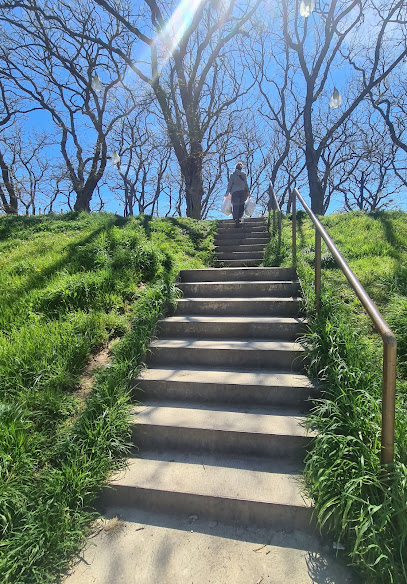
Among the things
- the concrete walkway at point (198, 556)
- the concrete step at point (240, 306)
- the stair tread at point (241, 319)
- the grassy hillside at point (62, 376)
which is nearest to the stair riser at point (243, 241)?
the grassy hillside at point (62, 376)

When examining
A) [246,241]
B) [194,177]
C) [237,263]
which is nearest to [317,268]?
[237,263]

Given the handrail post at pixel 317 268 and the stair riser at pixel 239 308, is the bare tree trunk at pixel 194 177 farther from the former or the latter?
the handrail post at pixel 317 268

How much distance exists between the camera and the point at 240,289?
410 cm

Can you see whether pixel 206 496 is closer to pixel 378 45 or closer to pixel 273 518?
pixel 273 518

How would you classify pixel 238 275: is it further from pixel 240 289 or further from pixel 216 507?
pixel 216 507

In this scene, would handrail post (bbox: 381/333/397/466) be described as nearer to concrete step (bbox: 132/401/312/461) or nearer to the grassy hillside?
concrete step (bbox: 132/401/312/461)

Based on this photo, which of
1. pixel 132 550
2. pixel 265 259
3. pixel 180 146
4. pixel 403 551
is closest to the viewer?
pixel 403 551

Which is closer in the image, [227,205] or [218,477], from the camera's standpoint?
[218,477]

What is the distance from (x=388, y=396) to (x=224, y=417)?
121cm

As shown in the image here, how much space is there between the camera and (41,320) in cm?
328

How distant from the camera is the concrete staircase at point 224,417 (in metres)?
1.91

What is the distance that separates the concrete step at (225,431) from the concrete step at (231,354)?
0.49m

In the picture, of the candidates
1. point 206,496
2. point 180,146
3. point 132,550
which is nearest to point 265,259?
point 206,496

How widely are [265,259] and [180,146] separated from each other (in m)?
7.36
